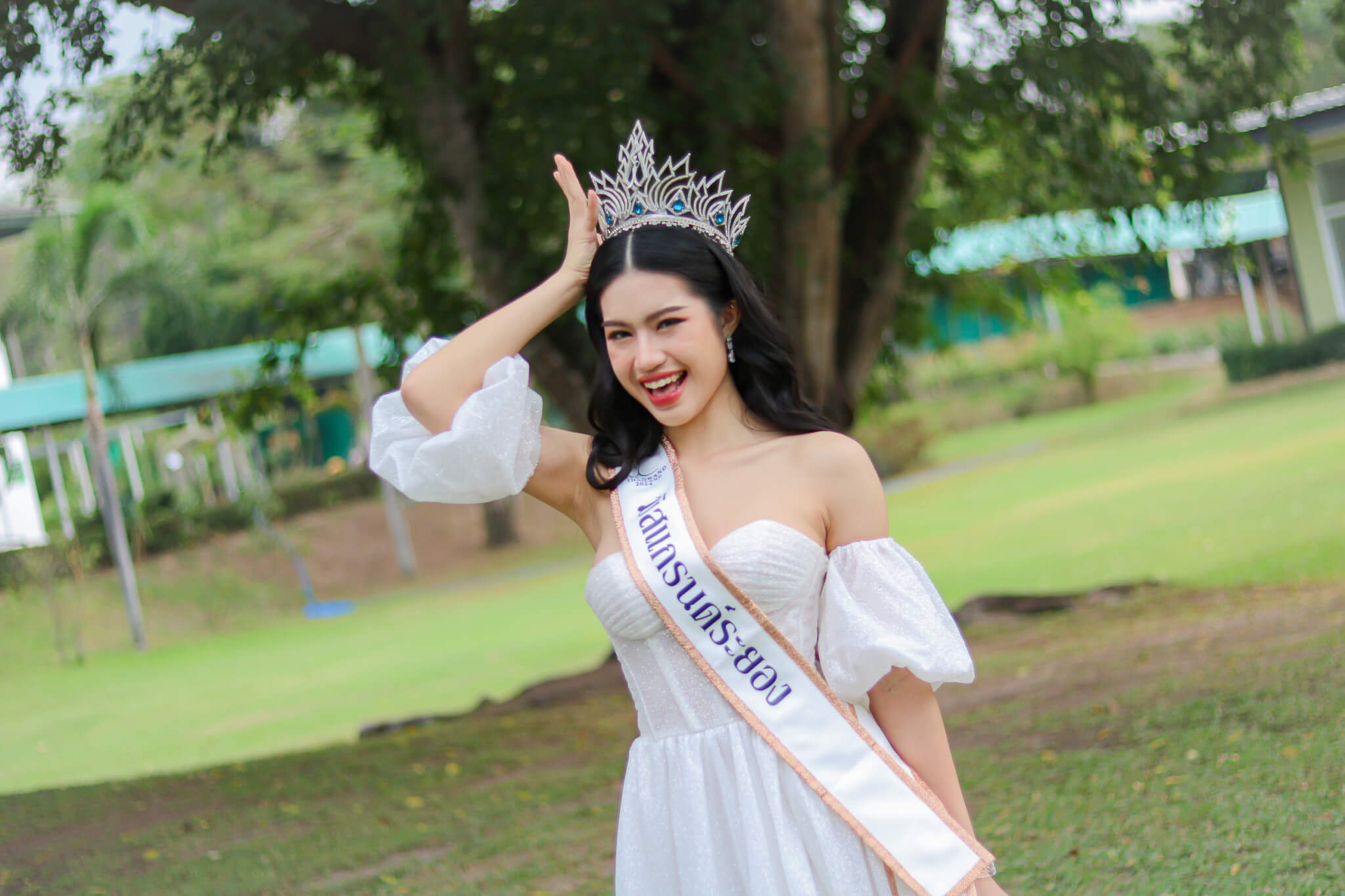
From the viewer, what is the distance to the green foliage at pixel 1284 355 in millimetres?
19031

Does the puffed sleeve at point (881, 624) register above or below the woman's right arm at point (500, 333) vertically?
below

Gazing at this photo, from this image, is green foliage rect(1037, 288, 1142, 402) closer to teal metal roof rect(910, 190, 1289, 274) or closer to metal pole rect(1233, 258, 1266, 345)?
metal pole rect(1233, 258, 1266, 345)

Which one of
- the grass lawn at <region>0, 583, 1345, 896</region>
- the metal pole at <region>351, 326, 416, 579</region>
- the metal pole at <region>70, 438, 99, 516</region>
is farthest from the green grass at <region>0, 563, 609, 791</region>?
the metal pole at <region>70, 438, 99, 516</region>

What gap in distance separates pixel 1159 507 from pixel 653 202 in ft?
38.6

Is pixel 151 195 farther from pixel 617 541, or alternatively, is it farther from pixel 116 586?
pixel 617 541

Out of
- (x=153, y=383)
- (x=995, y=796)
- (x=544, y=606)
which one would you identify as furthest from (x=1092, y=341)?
(x=995, y=796)

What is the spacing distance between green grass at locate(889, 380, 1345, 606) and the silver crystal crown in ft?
23.1

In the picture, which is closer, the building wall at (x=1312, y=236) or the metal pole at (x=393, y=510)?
the building wall at (x=1312, y=236)

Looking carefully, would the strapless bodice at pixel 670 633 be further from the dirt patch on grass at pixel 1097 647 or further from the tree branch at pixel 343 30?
the tree branch at pixel 343 30

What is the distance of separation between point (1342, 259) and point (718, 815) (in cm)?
1967

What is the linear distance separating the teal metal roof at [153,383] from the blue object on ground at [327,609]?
340 cm

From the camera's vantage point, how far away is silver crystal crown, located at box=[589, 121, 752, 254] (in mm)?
2045

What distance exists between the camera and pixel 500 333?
2023 mm

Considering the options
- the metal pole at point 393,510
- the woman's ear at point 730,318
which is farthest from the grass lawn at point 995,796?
the metal pole at point 393,510
